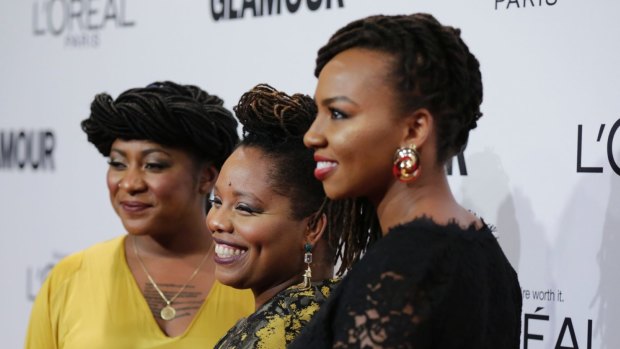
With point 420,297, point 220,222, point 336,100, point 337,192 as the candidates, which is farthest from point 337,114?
point 220,222

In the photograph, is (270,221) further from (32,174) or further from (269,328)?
(32,174)

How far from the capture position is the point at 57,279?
285 centimetres

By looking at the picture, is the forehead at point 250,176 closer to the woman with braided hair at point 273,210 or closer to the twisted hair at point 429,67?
the woman with braided hair at point 273,210

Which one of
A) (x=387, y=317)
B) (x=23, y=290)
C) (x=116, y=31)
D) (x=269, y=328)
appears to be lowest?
(x=23, y=290)

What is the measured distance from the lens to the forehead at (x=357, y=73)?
158 cm

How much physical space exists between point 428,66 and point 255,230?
26.6 inches

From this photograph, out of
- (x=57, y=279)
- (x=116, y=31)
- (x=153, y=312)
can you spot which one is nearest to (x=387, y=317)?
(x=153, y=312)

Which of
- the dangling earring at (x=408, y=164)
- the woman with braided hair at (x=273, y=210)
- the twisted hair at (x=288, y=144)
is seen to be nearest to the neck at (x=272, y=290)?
the woman with braided hair at (x=273, y=210)

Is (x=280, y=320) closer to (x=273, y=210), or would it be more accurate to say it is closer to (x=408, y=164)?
(x=273, y=210)

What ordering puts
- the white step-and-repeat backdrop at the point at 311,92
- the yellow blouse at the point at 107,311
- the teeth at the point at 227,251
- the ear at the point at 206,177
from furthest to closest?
1. the ear at the point at 206,177
2. the yellow blouse at the point at 107,311
3. the white step-and-repeat backdrop at the point at 311,92
4. the teeth at the point at 227,251

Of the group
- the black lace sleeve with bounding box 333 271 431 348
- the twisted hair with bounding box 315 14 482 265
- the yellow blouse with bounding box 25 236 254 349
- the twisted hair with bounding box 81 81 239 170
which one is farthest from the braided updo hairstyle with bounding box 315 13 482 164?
the yellow blouse with bounding box 25 236 254 349

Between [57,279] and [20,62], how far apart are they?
131 centimetres

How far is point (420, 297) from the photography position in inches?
56.6

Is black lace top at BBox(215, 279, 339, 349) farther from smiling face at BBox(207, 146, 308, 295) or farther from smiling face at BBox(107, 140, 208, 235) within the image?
smiling face at BBox(107, 140, 208, 235)
